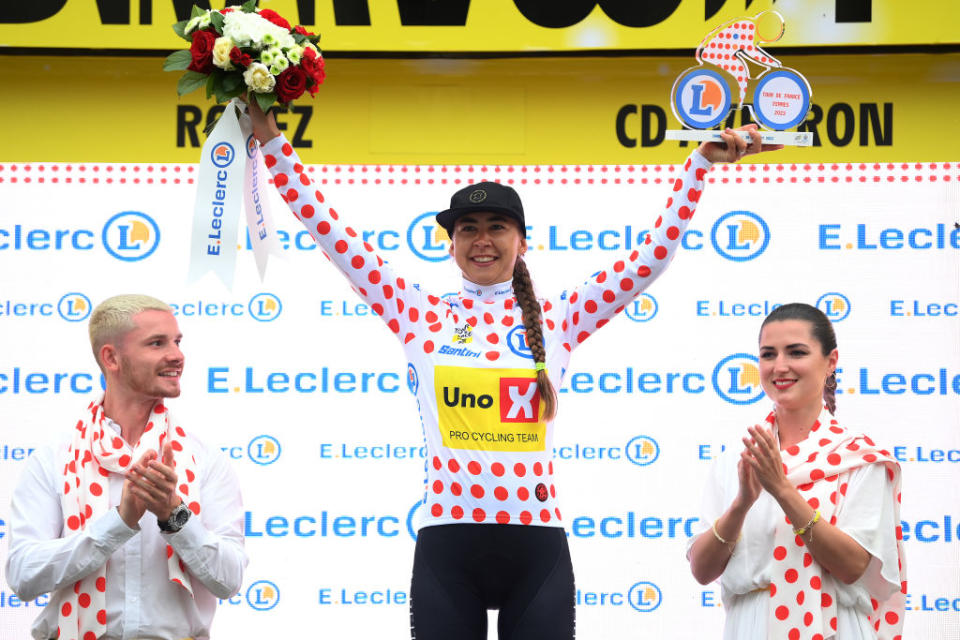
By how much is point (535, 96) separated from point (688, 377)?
132 centimetres

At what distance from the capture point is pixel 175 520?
3.02 metres

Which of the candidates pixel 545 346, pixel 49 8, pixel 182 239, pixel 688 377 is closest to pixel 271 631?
pixel 182 239

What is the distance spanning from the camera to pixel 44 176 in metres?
4.93

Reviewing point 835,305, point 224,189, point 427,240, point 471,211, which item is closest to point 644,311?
point 835,305

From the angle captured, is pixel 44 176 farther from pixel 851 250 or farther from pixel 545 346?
pixel 851 250

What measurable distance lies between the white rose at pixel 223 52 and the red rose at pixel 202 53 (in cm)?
3

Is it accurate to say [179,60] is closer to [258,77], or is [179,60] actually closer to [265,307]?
[258,77]

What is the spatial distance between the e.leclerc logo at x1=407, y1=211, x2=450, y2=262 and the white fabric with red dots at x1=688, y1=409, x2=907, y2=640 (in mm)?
2108

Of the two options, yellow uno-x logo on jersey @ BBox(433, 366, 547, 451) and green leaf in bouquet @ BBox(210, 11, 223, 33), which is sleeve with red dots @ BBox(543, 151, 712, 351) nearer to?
yellow uno-x logo on jersey @ BBox(433, 366, 547, 451)

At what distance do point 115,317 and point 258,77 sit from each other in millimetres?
863

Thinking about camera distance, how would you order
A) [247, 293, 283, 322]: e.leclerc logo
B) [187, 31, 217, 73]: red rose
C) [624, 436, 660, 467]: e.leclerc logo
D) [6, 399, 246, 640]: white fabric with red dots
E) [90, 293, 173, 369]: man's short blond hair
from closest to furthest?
[187, 31, 217, 73]: red rose < [6, 399, 246, 640]: white fabric with red dots < [90, 293, 173, 369]: man's short blond hair < [624, 436, 660, 467]: e.leclerc logo < [247, 293, 283, 322]: e.leclerc logo

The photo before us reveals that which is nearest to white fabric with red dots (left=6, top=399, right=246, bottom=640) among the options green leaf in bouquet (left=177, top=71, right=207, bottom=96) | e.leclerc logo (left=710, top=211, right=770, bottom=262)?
green leaf in bouquet (left=177, top=71, right=207, bottom=96)

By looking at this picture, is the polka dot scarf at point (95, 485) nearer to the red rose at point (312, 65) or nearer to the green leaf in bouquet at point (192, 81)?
the green leaf in bouquet at point (192, 81)

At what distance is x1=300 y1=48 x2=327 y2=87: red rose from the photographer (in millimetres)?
3025
